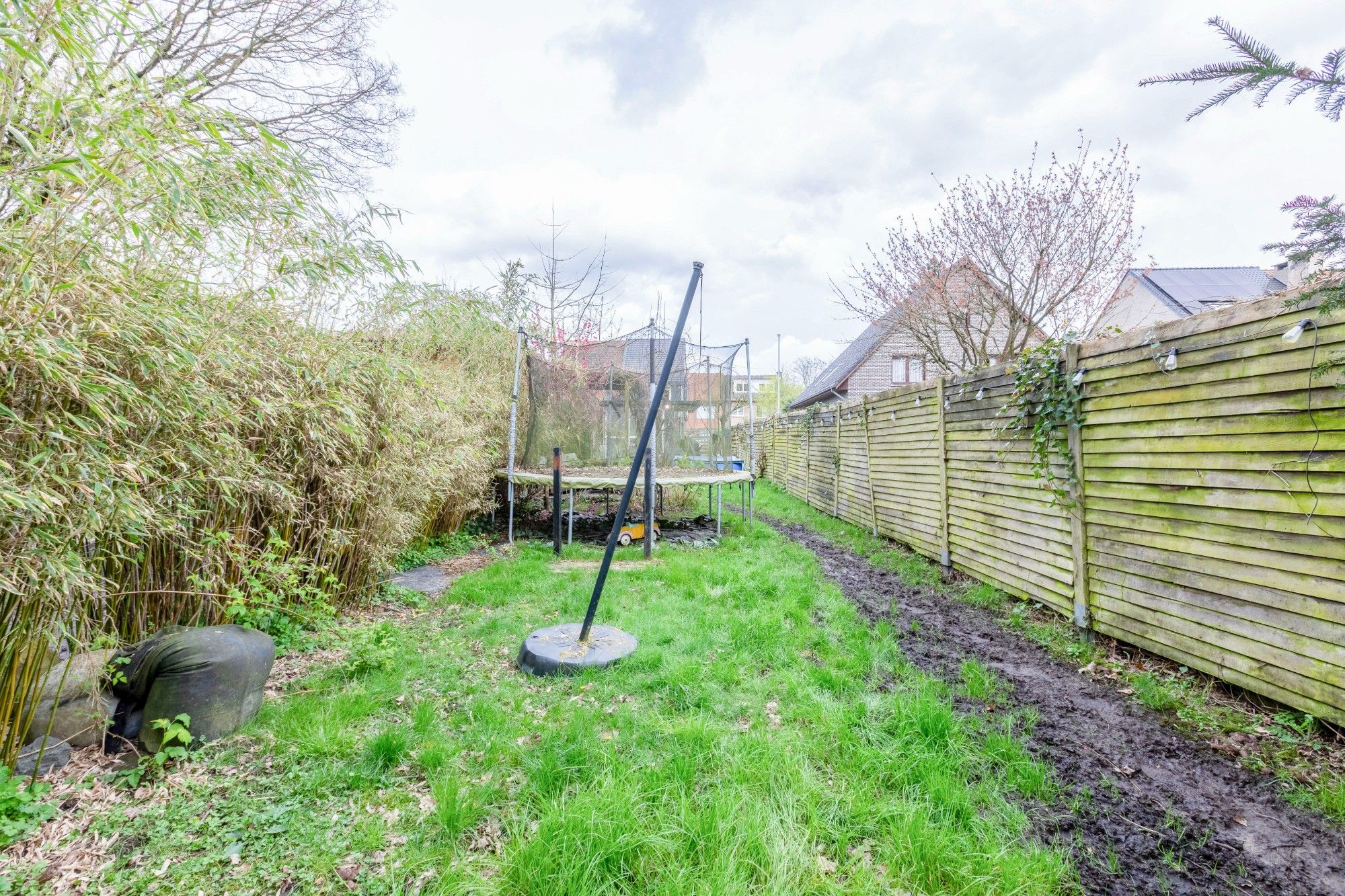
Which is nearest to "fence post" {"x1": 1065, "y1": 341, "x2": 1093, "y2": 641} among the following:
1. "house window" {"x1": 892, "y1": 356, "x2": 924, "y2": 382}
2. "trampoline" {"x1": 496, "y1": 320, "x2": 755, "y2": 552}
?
"trampoline" {"x1": 496, "y1": 320, "x2": 755, "y2": 552}

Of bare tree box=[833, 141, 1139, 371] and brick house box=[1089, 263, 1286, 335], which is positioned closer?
bare tree box=[833, 141, 1139, 371]

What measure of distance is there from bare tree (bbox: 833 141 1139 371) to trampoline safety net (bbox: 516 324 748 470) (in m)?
2.95

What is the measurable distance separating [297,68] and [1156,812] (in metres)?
8.70

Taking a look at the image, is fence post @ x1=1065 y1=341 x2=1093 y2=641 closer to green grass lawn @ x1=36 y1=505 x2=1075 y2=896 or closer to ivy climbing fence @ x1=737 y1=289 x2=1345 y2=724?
ivy climbing fence @ x1=737 y1=289 x2=1345 y2=724

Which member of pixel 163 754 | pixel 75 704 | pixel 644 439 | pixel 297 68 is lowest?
pixel 163 754

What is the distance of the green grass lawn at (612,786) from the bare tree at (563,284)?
22.4ft

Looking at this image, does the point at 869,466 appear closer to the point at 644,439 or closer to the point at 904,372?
the point at 644,439

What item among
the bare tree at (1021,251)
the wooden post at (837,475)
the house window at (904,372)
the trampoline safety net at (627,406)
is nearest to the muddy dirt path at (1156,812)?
the trampoline safety net at (627,406)

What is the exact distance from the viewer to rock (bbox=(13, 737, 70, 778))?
1.57 metres

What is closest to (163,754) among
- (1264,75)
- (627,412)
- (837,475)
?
(1264,75)

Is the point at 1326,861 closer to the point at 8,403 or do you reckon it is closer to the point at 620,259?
the point at 8,403

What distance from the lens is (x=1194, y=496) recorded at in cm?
234

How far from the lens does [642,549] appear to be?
573 centimetres

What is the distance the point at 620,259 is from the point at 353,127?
3907mm
